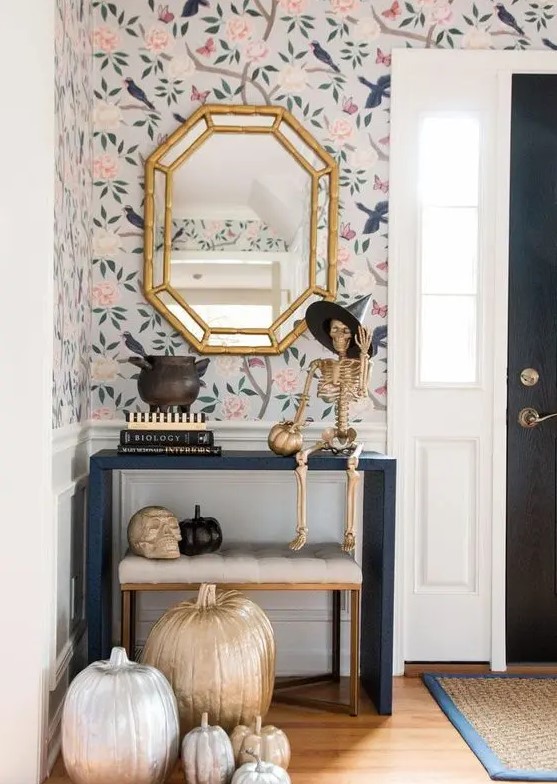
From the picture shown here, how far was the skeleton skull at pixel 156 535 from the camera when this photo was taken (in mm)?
2707

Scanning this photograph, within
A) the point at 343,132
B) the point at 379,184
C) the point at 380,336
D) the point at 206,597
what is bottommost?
the point at 206,597

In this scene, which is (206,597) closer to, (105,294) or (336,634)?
(336,634)

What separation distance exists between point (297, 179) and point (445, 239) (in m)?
A: 0.57

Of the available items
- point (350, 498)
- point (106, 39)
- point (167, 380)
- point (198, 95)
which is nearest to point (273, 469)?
point (350, 498)

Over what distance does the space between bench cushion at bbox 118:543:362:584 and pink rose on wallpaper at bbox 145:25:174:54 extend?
1.75m

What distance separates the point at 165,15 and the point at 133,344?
3.79 ft

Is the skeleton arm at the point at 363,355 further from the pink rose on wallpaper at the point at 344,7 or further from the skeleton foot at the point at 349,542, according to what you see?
the pink rose on wallpaper at the point at 344,7

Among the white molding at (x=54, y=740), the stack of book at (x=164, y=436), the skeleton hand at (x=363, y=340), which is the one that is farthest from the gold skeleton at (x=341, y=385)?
the white molding at (x=54, y=740)

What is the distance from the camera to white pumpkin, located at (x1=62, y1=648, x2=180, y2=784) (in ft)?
6.94

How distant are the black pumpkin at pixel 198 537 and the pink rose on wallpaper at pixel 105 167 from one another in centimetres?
124

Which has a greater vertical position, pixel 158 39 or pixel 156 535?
pixel 158 39

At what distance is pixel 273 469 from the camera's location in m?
2.73

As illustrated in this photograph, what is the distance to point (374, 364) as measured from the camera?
10.4 ft

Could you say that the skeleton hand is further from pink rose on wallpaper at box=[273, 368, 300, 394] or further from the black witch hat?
pink rose on wallpaper at box=[273, 368, 300, 394]
